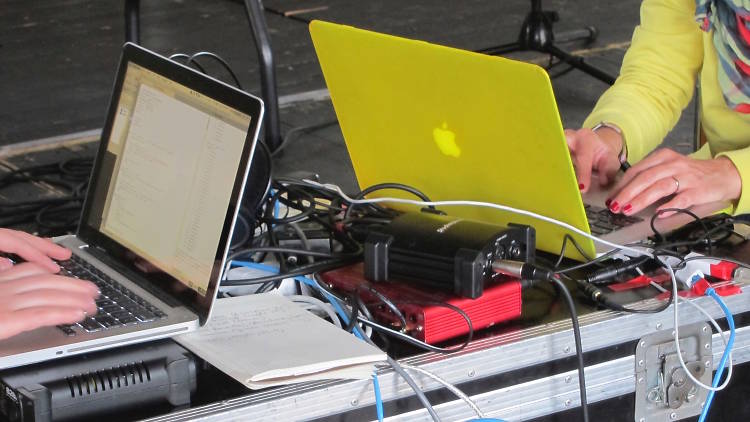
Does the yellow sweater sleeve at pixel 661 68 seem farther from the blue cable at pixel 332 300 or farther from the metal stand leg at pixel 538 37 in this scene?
the metal stand leg at pixel 538 37

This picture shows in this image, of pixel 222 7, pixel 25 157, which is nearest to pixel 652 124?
pixel 25 157

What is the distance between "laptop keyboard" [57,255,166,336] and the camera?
1.07 meters

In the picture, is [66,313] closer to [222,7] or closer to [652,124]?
[652,124]

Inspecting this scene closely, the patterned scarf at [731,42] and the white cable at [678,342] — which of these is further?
the patterned scarf at [731,42]

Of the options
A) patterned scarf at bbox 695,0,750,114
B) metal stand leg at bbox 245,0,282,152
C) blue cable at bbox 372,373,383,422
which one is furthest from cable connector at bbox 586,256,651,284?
metal stand leg at bbox 245,0,282,152

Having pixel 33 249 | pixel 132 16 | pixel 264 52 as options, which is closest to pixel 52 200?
pixel 132 16

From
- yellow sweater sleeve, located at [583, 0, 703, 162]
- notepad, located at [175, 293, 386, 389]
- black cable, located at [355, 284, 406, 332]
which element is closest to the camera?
notepad, located at [175, 293, 386, 389]

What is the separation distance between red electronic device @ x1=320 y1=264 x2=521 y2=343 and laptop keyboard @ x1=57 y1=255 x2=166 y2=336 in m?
0.21

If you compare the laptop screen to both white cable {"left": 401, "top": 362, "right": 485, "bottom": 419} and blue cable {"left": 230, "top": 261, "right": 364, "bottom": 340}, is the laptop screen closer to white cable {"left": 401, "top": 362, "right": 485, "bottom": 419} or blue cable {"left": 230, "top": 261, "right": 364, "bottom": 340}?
blue cable {"left": 230, "top": 261, "right": 364, "bottom": 340}

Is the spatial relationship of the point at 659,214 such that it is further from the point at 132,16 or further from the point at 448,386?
the point at 132,16

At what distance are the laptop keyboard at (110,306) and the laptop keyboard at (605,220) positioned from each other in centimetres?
51

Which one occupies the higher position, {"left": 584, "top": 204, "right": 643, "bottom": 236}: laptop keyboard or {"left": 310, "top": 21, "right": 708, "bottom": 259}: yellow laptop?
{"left": 310, "top": 21, "right": 708, "bottom": 259}: yellow laptop

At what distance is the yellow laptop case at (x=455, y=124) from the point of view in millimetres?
1141

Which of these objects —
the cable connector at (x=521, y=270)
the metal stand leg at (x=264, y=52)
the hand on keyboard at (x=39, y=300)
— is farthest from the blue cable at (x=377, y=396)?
the metal stand leg at (x=264, y=52)
